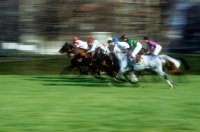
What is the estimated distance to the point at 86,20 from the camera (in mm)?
42250

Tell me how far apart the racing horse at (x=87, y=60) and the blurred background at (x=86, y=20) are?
658 inches

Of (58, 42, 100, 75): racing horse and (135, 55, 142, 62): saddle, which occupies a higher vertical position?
(135, 55, 142, 62): saddle

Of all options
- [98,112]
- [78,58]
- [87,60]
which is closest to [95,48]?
[87,60]

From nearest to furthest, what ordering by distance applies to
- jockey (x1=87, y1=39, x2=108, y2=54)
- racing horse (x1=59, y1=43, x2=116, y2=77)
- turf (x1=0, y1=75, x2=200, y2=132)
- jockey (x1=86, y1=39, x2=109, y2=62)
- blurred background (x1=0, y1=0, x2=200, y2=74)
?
turf (x1=0, y1=75, x2=200, y2=132), racing horse (x1=59, y1=43, x2=116, y2=77), jockey (x1=86, y1=39, x2=109, y2=62), jockey (x1=87, y1=39, x2=108, y2=54), blurred background (x1=0, y1=0, x2=200, y2=74)

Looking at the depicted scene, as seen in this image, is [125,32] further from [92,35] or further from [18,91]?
[18,91]

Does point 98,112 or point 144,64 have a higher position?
point 144,64

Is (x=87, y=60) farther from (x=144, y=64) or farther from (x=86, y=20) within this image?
(x=86, y=20)

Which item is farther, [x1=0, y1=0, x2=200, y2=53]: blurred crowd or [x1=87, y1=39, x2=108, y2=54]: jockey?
[x1=0, y1=0, x2=200, y2=53]: blurred crowd

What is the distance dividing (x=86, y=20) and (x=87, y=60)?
73.3 ft

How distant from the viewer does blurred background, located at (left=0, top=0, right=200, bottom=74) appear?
39.8m

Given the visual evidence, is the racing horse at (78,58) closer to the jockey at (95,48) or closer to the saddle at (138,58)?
the jockey at (95,48)

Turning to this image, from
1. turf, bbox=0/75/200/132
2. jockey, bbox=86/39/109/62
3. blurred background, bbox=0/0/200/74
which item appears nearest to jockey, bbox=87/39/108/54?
jockey, bbox=86/39/109/62

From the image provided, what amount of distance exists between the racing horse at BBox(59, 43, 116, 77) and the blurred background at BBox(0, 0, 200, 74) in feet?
54.8

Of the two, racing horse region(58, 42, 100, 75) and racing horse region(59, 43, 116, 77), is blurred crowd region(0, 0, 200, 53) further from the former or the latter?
racing horse region(59, 43, 116, 77)
